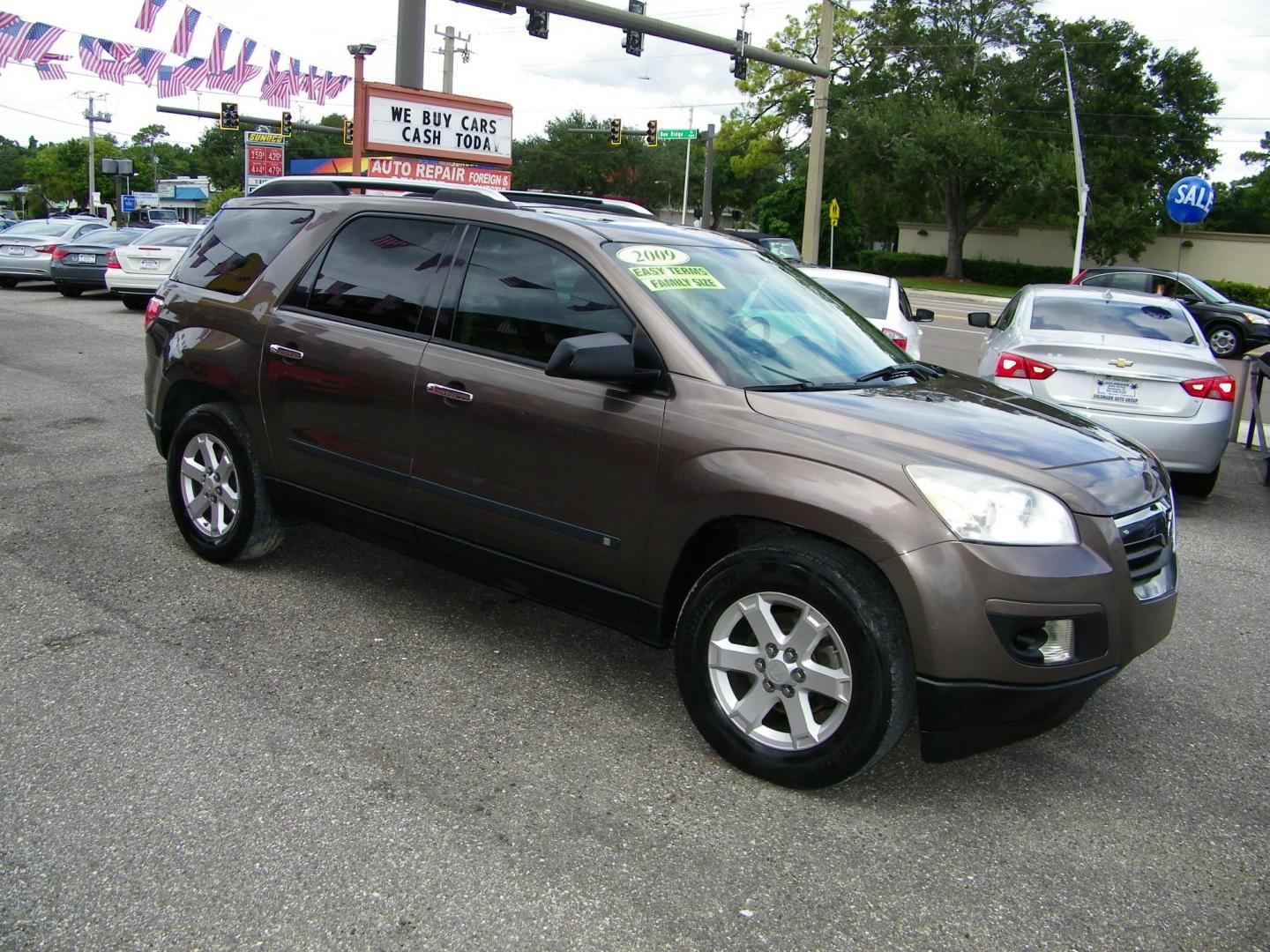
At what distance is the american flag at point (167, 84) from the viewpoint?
71.5 ft

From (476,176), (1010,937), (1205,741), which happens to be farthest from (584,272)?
(476,176)

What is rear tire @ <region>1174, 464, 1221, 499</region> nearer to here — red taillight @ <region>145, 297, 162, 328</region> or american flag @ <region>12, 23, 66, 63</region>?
red taillight @ <region>145, 297, 162, 328</region>

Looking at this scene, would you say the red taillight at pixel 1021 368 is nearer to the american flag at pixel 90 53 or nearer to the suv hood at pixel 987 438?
the suv hood at pixel 987 438

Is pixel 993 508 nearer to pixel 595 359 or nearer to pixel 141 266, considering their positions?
pixel 595 359

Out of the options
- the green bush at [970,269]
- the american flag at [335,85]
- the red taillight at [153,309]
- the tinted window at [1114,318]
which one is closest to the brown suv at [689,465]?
the red taillight at [153,309]

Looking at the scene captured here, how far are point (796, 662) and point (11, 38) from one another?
22800 millimetres

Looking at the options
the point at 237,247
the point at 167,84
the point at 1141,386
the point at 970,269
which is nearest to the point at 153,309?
Result: the point at 237,247

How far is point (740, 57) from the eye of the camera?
2212cm

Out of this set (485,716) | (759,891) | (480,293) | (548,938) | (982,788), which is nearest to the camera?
(548,938)

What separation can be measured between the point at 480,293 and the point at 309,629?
1.60m

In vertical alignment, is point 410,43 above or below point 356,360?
above

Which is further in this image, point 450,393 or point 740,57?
point 740,57

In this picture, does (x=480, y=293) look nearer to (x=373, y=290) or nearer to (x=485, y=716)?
(x=373, y=290)

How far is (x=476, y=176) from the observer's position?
59.2 ft
